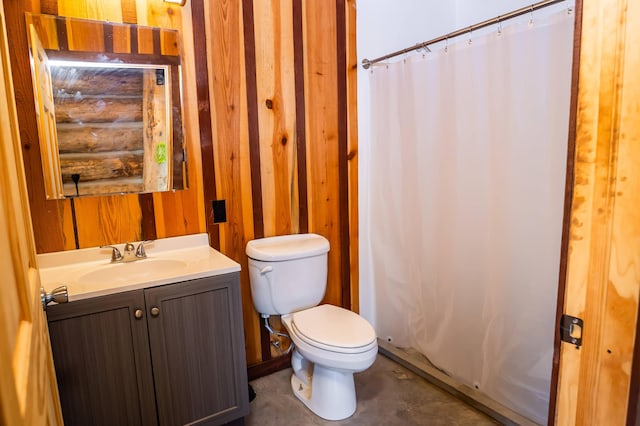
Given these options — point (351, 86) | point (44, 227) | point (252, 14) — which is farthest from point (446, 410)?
point (252, 14)

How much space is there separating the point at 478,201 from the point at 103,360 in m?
1.74

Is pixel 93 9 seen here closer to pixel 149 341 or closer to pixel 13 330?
pixel 149 341

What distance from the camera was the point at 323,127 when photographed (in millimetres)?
2363

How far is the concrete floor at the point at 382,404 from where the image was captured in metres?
1.91

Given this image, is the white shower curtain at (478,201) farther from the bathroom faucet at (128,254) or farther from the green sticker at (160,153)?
the bathroom faucet at (128,254)

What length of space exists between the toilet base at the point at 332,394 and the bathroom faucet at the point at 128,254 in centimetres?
100

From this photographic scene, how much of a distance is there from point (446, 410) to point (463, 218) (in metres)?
0.96

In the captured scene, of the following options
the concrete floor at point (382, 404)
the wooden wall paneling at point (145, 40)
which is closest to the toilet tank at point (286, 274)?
the concrete floor at point (382, 404)

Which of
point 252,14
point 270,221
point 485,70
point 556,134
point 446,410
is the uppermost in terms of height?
point 252,14

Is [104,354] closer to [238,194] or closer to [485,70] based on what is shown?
[238,194]

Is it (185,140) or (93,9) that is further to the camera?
(185,140)

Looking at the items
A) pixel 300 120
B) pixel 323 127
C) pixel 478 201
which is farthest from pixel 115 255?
pixel 478 201

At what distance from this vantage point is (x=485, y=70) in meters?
1.81

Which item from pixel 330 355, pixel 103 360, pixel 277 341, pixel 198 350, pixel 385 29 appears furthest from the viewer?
pixel 385 29
